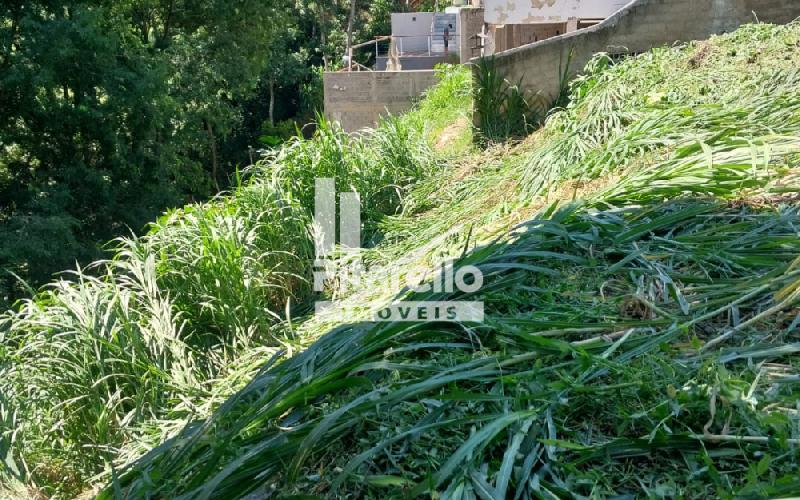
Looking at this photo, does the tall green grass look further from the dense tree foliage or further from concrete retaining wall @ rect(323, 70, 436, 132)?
concrete retaining wall @ rect(323, 70, 436, 132)

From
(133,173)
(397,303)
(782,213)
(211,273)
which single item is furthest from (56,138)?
(782,213)

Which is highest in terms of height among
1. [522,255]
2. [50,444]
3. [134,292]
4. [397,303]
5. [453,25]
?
[453,25]

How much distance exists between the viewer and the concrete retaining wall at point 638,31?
700cm

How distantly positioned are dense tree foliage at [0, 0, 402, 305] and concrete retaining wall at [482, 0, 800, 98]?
9.21ft

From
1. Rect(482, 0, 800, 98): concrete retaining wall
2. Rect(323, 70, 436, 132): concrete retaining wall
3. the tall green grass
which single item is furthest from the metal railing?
the tall green grass

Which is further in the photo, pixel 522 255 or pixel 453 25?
pixel 453 25

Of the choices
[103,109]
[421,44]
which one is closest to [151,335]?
[103,109]

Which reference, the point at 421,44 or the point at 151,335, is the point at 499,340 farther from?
the point at 421,44

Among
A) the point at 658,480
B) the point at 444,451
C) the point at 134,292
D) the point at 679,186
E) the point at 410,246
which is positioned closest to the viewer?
the point at 658,480

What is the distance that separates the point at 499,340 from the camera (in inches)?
93.7

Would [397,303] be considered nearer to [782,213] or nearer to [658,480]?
[658,480]

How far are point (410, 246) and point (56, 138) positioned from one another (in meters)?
7.24

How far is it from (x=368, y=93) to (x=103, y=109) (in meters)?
3.66

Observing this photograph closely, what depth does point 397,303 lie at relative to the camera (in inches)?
115
